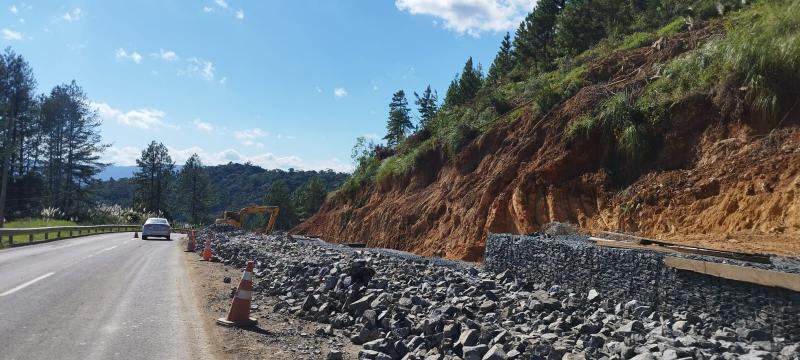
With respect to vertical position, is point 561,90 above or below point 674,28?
below

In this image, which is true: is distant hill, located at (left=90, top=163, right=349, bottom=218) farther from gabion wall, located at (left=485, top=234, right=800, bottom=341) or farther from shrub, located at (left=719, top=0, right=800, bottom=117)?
gabion wall, located at (left=485, top=234, right=800, bottom=341)

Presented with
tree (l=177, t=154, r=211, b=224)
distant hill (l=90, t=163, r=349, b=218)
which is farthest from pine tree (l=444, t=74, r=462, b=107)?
distant hill (l=90, t=163, r=349, b=218)

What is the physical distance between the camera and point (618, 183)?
55.2ft

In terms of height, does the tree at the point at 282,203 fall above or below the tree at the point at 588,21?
below

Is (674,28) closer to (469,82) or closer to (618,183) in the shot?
(618,183)

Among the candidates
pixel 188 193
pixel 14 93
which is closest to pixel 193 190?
pixel 188 193


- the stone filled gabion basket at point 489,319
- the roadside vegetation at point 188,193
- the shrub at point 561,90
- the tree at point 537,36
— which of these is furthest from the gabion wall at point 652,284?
the roadside vegetation at point 188,193

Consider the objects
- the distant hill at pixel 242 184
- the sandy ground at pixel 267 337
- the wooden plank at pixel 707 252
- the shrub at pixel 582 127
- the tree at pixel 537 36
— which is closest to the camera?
the sandy ground at pixel 267 337

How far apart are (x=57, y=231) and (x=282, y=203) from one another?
60.4 meters

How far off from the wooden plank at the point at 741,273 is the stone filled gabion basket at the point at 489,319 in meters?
0.55

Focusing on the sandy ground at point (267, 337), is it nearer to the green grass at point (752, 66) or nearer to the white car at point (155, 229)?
the green grass at point (752, 66)

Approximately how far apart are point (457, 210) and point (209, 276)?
1127 centimetres

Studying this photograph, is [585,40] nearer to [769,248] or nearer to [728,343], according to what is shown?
[769,248]

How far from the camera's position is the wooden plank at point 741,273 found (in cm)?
566
